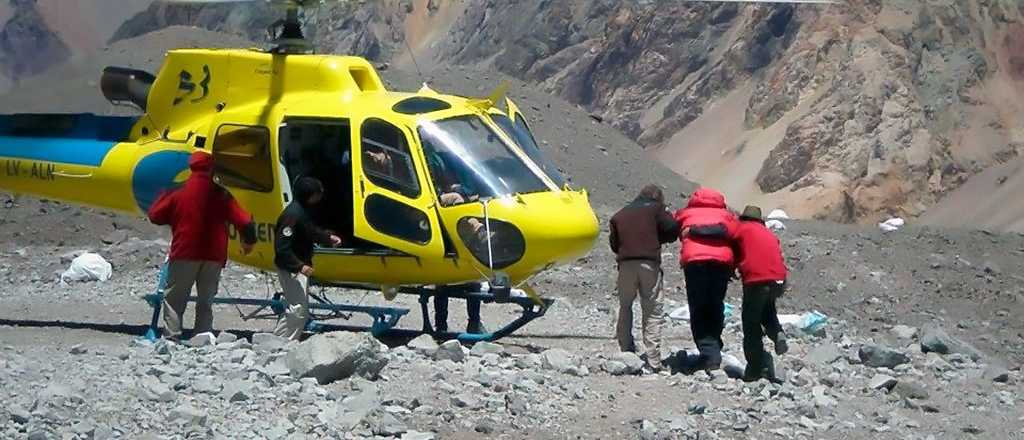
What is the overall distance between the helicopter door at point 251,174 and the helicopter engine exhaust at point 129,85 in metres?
1.35

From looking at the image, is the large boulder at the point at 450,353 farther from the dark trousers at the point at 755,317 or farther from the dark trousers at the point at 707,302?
the dark trousers at the point at 755,317

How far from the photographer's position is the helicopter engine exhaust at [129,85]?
15242mm

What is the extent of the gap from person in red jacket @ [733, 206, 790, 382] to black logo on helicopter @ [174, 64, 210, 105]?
192 inches

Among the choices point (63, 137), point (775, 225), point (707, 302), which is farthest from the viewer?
point (775, 225)

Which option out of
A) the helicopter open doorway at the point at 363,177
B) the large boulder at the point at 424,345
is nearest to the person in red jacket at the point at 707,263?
the large boulder at the point at 424,345

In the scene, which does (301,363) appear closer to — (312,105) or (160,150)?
(312,105)

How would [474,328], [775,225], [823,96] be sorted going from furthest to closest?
[823,96] → [775,225] → [474,328]

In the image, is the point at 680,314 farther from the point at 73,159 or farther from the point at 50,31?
the point at 50,31

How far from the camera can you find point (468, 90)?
34688 millimetres

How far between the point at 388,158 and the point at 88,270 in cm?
657

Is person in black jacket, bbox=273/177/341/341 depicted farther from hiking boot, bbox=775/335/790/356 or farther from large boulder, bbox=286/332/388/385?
hiking boot, bbox=775/335/790/356

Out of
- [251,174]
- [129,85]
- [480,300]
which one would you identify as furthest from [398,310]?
[129,85]

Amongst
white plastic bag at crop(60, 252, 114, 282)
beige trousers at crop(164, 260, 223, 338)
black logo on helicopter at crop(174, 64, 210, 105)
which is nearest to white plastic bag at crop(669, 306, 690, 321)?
black logo on helicopter at crop(174, 64, 210, 105)

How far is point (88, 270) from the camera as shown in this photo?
18.8 metres
